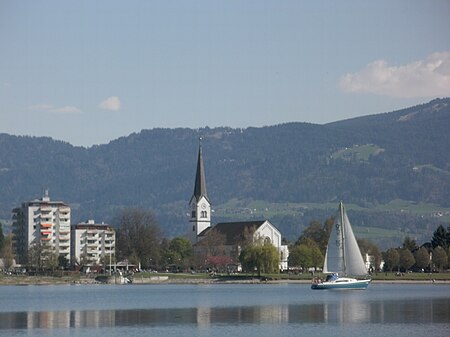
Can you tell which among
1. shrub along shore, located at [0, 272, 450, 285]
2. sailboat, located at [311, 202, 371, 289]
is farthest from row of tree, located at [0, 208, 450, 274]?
sailboat, located at [311, 202, 371, 289]

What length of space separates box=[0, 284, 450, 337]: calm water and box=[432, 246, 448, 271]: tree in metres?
57.9

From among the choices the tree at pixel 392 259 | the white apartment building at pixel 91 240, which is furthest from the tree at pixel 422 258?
the white apartment building at pixel 91 240

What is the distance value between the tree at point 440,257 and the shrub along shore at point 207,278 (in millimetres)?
1484

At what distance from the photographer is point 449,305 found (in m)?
76.5

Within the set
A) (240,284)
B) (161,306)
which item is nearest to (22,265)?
Answer: (240,284)

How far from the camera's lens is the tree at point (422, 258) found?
152 metres

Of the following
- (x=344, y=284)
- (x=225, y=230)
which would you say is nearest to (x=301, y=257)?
(x=344, y=284)

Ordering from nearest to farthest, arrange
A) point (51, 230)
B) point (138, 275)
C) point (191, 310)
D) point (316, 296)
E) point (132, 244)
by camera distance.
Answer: point (191, 310) < point (316, 296) < point (138, 275) < point (132, 244) < point (51, 230)

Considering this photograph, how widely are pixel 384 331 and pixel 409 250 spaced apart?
342 feet

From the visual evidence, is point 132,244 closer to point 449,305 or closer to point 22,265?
point 22,265

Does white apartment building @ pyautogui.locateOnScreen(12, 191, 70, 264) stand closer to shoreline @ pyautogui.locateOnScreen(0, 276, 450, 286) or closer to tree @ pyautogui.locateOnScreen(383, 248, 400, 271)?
shoreline @ pyautogui.locateOnScreen(0, 276, 450, 286)

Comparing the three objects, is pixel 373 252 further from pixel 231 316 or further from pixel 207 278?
pixel 231 316

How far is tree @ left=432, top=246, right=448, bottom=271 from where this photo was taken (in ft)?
490

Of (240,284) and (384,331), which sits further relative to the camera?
(240,284)
